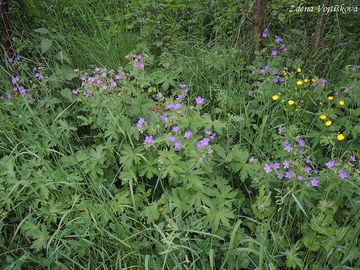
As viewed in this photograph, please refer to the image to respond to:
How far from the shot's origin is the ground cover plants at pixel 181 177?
1.80 meters

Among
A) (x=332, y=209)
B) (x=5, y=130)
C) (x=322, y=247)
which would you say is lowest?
(x=322, y=247)

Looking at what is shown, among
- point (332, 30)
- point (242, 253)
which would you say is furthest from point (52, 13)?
point (242, 253)

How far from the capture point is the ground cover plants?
1804 mm

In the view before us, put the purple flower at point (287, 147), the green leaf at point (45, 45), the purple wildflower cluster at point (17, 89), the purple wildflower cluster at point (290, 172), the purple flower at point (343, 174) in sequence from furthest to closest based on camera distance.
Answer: the green leaf at point (45, 45), the purple wildflower cluster at point (17, 89), the purple flower at point (287, 147), the purple wildflower cluster at point (290, 172), the purple flower at point (343, 174)

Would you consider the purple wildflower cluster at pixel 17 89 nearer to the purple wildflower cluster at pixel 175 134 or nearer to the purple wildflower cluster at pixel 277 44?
the purple wildflower cluster at pixel 175 134

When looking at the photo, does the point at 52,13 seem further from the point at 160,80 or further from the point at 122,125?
the point at 122,125

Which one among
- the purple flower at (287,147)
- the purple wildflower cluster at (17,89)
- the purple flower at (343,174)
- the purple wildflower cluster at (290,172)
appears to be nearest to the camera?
the purple flower at (343,174)

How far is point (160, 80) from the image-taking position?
2.57 metres

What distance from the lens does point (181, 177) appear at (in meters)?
1.90

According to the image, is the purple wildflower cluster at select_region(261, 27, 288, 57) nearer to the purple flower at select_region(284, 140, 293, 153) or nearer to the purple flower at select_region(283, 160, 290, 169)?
the purple flower at select_region(284, 140, 293, 153)

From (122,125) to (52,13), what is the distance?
1.71m

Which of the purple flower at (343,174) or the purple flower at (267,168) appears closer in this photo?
the purple flower at (343,174)

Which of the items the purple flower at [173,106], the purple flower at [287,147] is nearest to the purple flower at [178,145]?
the purple flower at [173,106]

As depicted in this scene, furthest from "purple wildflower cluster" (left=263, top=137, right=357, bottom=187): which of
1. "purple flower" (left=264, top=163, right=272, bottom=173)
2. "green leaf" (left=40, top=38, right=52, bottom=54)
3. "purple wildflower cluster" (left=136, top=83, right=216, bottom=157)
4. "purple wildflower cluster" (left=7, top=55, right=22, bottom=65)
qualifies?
"purple wildflower cluster" (left=7, top=55, right=22, bottom=65)
